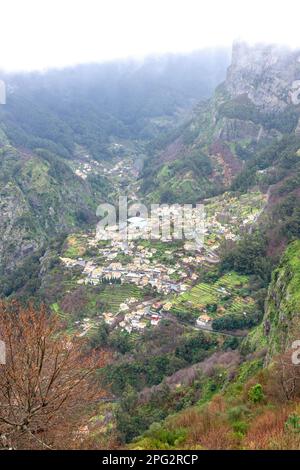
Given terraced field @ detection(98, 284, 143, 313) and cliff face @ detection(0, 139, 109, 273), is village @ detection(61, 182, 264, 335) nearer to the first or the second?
terraced field @ detection(98, 284, 143, 313)

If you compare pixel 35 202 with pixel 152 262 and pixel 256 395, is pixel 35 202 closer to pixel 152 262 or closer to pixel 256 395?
pixel 152 262

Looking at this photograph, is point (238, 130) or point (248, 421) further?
point (238, 130)

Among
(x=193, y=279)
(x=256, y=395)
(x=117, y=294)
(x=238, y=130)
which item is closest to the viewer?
(x=256, y=395)

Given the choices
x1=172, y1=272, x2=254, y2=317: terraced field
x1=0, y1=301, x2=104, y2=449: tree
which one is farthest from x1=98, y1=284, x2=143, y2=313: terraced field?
x1=0, y1=301, x2=104, y2=449: tree

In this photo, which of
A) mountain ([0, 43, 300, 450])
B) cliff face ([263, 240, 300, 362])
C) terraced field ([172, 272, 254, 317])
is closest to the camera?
mountain ([0, 43, 300, 450])

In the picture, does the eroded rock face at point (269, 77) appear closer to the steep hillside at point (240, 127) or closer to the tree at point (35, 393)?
the steep hillside at point (240, 127)

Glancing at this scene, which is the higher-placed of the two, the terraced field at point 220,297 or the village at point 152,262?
the terraced field at point 220,297

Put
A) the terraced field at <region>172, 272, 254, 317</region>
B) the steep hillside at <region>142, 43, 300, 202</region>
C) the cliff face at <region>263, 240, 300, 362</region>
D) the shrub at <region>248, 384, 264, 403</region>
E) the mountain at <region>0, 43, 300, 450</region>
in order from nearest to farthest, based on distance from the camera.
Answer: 1. the shrub at <region>248, 384, 264, 403</region>
2. the mountain at <region>0, 43, 300, 450</region>
3. the cliff face at <region>263, 240, 300, 362</region>
4. the terraced field at <region>172, 272, 254, 317</region>
5. the steep hillside at <region>142, 43, 300, 202</region>

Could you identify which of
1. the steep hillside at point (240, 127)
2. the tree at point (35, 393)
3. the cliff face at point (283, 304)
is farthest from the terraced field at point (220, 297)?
the steep hillside at point (240, 127)

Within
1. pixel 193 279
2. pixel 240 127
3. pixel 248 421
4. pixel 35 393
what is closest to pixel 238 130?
pixel 240 127
